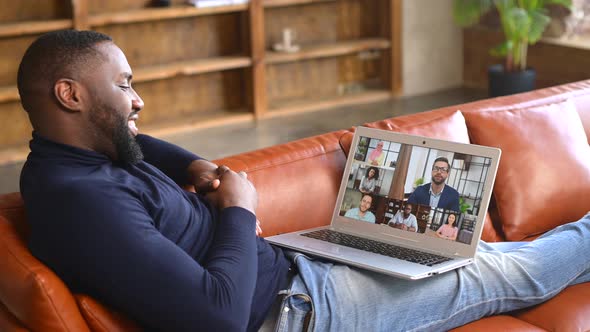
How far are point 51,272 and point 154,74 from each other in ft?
11.5

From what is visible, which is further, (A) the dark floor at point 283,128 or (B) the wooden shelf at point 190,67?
(B) the wooden shelf at point 190,67

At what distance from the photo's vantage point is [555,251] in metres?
2.07

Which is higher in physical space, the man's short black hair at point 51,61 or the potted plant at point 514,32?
the man's short black hair at point 51,61

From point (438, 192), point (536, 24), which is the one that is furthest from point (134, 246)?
point (536, 24)

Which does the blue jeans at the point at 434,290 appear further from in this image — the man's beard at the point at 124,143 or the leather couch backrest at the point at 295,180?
the man's beard at the point at 124,143

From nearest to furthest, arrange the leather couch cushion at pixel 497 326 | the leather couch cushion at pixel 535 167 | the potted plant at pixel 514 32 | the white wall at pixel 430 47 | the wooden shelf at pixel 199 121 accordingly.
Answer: the leather couch cushion at pixel 497 326
the leather couch cushion at pixel 535 167
the potted plant at pixel 514 32
the wooden shelf at pixel 199 121
the white wall at pixel 430 47

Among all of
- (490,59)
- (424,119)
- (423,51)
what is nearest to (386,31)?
(423,51)

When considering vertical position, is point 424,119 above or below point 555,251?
above

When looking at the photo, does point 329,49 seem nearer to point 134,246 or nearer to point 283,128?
point 283,128

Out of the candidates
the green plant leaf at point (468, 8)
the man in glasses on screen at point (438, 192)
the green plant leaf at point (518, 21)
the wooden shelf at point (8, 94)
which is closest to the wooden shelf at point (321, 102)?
the green plant leaf at point (468, 8)

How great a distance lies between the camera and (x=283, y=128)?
5.21 meters

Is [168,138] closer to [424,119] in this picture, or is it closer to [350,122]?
[350,122]

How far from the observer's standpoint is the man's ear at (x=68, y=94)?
163 centimetres

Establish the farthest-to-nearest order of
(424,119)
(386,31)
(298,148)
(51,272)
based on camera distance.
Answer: (386,31) → (424,119) → (298,148) → (51,272)
